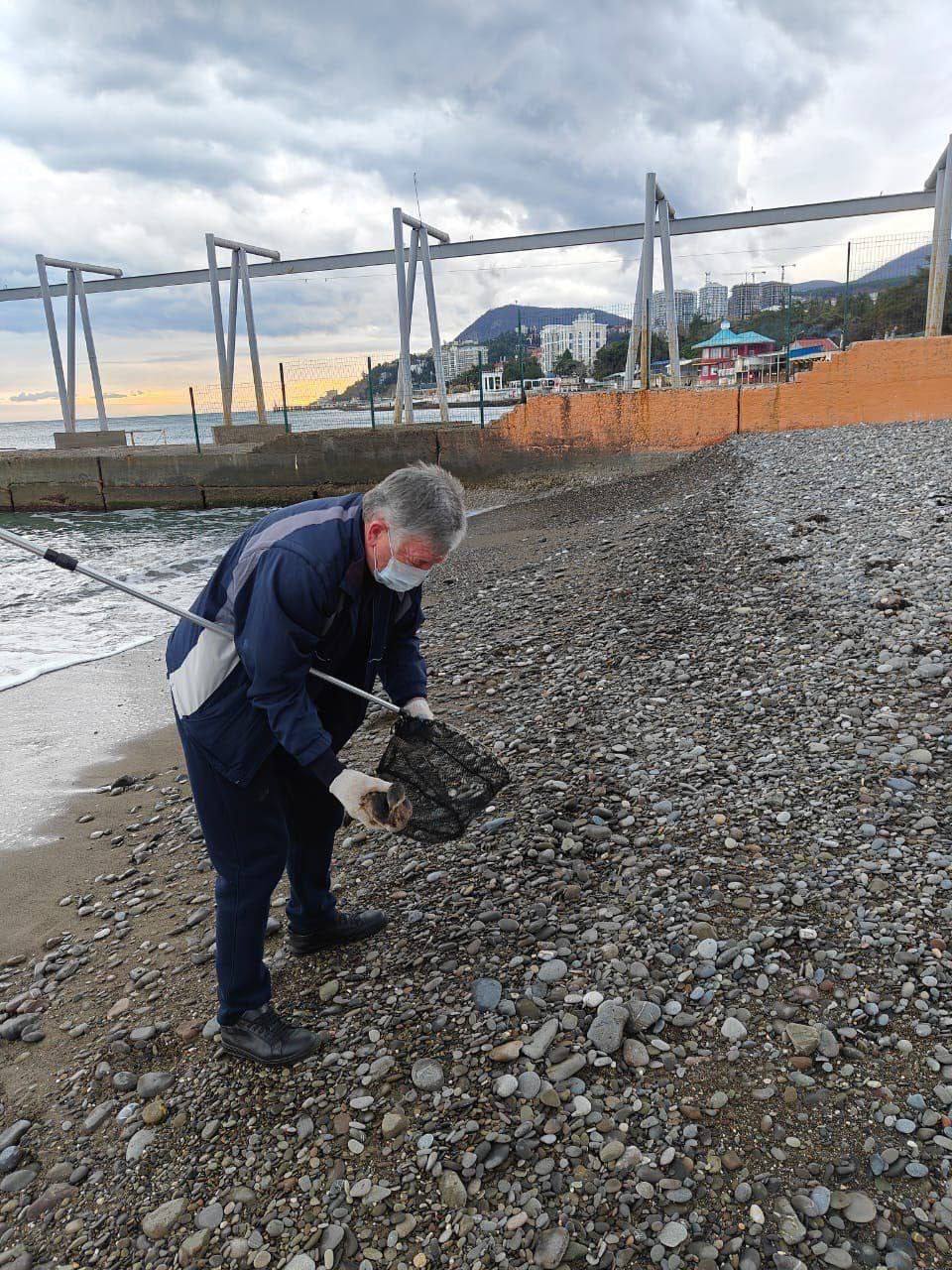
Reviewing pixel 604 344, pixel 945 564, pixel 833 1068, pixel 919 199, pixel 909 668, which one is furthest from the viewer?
pixel 604 344

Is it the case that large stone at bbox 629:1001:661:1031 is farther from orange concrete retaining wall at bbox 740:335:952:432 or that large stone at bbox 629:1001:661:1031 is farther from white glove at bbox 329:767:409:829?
orange concrete retaining wall at bbox 740:335:952:432

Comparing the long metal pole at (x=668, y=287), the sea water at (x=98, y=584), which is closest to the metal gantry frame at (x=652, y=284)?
the long metal pole at (x=668, y=287)

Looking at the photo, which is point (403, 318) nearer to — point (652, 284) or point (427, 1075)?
point (652, 284)

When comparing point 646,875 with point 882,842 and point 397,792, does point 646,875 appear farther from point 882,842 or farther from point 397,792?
point 397,792

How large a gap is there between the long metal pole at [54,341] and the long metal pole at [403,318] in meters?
13.1

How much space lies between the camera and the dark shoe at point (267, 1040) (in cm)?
262

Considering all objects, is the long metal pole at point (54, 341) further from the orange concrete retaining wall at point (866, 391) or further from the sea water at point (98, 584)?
the orange concrete retaining wall at point (866, 391)

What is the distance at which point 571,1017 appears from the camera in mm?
2598

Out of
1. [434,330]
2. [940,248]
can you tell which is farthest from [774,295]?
[434,330]

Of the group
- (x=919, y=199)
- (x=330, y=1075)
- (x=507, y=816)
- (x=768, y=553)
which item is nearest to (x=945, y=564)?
(x=768, y=553)

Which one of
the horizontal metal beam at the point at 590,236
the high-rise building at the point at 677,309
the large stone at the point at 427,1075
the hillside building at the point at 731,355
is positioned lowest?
the large stone at the point at 427,1075

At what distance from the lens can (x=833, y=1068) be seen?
7.54 feet

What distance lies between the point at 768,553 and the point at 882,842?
4738mm

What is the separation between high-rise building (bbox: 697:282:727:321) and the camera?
19.3 m
